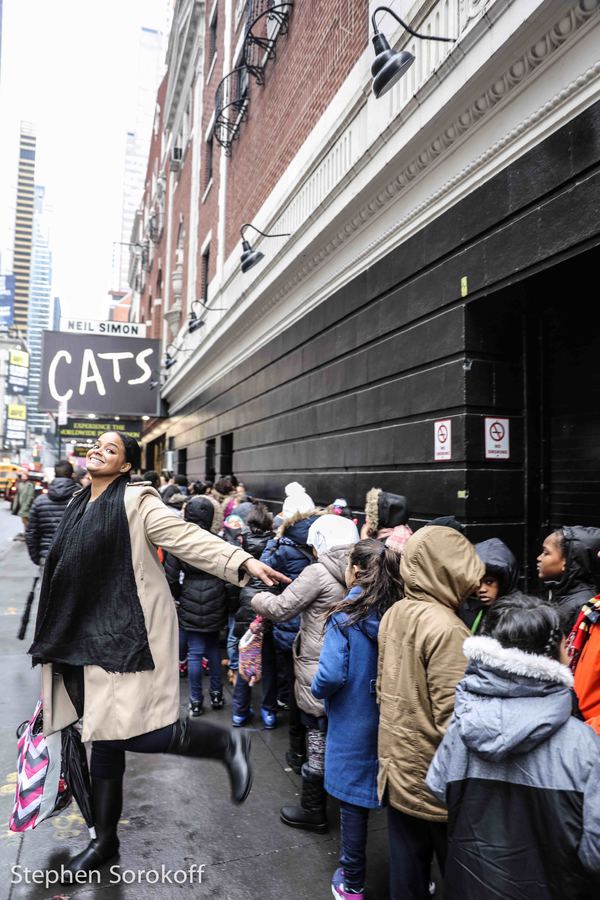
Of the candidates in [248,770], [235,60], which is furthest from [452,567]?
[235,60]

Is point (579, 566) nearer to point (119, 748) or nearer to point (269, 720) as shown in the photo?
point (119, 748)

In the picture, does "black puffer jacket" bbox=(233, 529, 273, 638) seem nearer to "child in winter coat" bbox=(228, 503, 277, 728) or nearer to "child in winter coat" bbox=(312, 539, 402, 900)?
"child in winter coat" bbox=(228, 503, 277, 728)

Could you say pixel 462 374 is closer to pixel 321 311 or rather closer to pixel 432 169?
pixel 432 169

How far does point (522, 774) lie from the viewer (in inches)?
71.4

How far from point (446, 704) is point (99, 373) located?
60.9 feet

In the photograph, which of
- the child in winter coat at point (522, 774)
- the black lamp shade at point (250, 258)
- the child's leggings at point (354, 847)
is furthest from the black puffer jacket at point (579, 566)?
the black lamp shade at point (250, 258)

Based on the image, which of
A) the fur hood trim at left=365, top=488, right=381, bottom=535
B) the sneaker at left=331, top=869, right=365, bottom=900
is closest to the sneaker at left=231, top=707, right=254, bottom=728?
the fur hood trim at left=365, top=488, right=381, bottom=535

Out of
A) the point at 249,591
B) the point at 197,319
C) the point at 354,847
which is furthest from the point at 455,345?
the point at 197,319

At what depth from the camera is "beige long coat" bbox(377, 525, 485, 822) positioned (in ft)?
7.94

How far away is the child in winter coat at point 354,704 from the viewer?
281cm

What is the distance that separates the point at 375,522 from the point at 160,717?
2.02m

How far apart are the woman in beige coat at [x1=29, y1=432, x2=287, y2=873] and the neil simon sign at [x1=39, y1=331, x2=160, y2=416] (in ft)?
54.8

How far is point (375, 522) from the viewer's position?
4.42 m

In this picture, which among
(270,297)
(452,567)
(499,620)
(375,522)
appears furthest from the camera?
(270,297)
